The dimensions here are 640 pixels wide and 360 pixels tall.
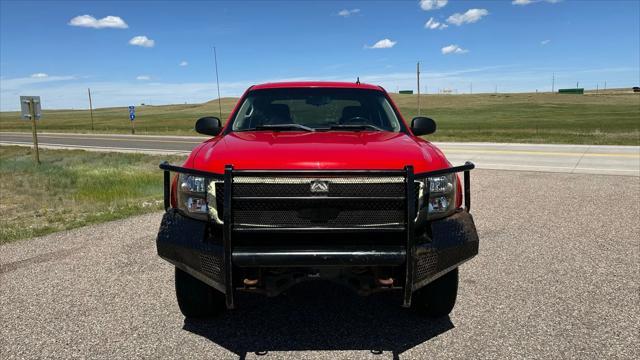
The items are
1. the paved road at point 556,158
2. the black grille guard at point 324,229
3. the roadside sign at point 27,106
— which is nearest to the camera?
the black grille guard at point 324,229

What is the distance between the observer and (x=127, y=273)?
4.83 m

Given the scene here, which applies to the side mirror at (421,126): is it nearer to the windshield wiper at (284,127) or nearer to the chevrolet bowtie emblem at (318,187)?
the windshield wiper at (284,127)

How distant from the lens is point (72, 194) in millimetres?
11078

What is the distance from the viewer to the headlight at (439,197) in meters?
2.95

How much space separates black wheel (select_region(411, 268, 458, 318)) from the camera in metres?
3.51

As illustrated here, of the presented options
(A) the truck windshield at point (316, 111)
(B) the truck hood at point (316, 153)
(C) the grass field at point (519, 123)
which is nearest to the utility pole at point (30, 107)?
(A) the truck windshield at point (316, 111)

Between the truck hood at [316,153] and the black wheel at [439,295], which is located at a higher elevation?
the truck hood at [316,153]

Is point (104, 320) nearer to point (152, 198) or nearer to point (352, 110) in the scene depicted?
point (352, 110)

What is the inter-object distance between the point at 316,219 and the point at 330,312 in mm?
1277

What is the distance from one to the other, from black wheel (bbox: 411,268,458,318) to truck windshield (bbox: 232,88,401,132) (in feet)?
4.47

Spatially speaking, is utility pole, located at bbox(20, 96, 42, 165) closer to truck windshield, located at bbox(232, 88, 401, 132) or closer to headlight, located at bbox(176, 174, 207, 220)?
truck windshield, located at bbox(232, 88, 401, 132)

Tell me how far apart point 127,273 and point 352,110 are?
2798 millimetres

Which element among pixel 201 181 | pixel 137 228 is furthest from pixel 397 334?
pixel 137 228

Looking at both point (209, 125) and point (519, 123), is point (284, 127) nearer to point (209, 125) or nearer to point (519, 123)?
point (209, 125)
